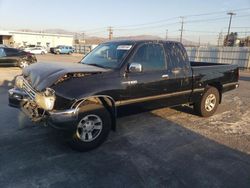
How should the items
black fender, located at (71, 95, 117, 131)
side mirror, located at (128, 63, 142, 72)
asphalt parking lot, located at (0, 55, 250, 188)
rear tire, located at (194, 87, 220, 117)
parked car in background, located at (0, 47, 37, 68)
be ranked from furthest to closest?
1. parked car in background, located at (0, 47, 37, 68)
2. rear tire, located at (194, 87, 220, 117)
3. side mirror, located at (128, 63, 142, 72)
4. black fender, located at (71, 95, 117, 131)
5. asphalt parking lot, located at (0, 55, 250, 188)

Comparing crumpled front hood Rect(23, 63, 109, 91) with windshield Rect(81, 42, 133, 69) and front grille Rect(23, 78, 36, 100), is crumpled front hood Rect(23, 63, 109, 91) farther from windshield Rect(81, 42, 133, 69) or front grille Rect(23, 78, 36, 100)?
windshield Rect(81, 42, 133, 69)

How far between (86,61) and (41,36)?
62.1 metres

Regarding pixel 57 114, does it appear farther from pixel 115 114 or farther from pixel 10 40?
pixel 10 40

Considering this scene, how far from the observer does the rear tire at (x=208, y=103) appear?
6.46m

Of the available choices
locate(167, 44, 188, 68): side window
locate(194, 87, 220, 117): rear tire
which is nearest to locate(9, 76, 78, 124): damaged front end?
locate(167, 44, 188, 68): side window

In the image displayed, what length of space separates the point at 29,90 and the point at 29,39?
201ft

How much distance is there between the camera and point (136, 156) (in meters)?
4.19

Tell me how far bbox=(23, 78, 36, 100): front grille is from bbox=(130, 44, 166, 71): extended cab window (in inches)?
72.8

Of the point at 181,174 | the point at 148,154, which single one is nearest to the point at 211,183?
the point at 181,174

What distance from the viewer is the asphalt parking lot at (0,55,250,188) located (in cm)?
348

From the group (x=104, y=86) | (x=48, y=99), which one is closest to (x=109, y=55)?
(x=104, y=86)

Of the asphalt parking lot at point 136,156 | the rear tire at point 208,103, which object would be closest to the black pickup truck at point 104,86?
the rear tire at point 208,103

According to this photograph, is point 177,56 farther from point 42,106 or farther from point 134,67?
point 42,106

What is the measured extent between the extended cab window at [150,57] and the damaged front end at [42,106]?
1649mm
